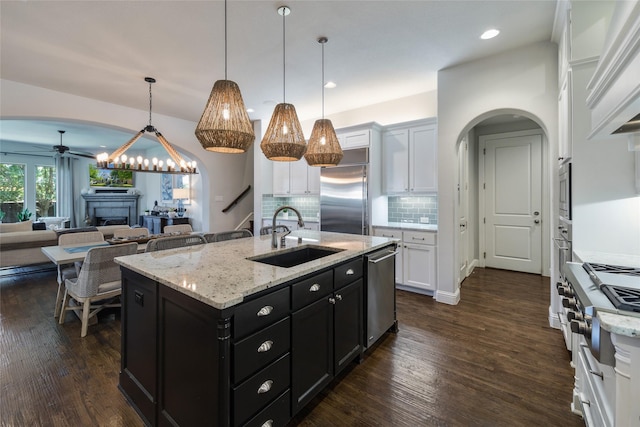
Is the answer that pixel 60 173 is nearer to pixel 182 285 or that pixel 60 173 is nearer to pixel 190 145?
pixel 190 145

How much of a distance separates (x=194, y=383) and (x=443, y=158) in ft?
Answer: 11.6

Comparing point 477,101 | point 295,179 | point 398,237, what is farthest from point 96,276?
point 477,101

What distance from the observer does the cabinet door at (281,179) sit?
564cm

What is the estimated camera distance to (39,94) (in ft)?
13.4

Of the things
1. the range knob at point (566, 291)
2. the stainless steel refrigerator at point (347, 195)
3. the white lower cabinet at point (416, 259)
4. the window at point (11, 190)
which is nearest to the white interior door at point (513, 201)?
the white lower cabinet at point (416, 259)

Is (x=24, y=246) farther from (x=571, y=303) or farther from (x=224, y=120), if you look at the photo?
(x=571, y=303)

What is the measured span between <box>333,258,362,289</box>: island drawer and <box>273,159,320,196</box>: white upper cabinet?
10.1 ft

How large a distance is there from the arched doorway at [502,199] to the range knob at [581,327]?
11.0ft

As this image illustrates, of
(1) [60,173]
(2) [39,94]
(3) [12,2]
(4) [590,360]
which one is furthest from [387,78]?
(1) [60,173]

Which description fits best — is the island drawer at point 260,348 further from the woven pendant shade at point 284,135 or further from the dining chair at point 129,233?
the dining chair at point 129,233

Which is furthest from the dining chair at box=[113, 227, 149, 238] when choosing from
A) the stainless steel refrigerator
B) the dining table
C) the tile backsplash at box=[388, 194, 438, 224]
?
the tile backsplash at box=[388, 194, 438, 224]

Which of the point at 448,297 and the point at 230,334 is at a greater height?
the point at 230,334

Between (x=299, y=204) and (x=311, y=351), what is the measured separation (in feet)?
Result: 14.2

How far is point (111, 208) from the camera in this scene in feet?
31.8
